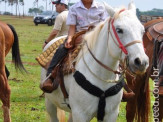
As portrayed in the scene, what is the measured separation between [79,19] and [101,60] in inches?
41.0

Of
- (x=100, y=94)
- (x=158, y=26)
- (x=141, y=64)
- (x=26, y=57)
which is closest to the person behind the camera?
(x=141, y=64)

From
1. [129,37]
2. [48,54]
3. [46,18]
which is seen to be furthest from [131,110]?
[46,18]

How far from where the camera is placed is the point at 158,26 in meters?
6.32

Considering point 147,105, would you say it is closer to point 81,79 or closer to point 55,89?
point 55,89

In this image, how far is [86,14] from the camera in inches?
208

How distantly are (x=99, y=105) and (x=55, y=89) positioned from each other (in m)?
1.00

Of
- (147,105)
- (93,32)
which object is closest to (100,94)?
(93,32)

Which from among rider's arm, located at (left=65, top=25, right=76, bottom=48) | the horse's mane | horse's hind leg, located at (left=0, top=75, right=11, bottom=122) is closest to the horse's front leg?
the horse's mane

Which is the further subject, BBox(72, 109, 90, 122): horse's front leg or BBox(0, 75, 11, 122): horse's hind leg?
BBox(0, 75, 11, 122): horse's hind leg

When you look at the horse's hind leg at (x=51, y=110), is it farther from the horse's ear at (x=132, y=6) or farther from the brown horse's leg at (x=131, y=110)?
the horse's ear at (x=132, y=6)

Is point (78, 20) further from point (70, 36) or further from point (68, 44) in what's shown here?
point (68, 44)

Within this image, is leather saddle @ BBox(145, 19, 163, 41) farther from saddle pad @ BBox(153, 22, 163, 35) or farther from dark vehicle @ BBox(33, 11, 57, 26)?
dark vehicle @ BBox(33, 11, 57, 26)

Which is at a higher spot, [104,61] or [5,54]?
[104,61]

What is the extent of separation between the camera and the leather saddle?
5945 millimetres
